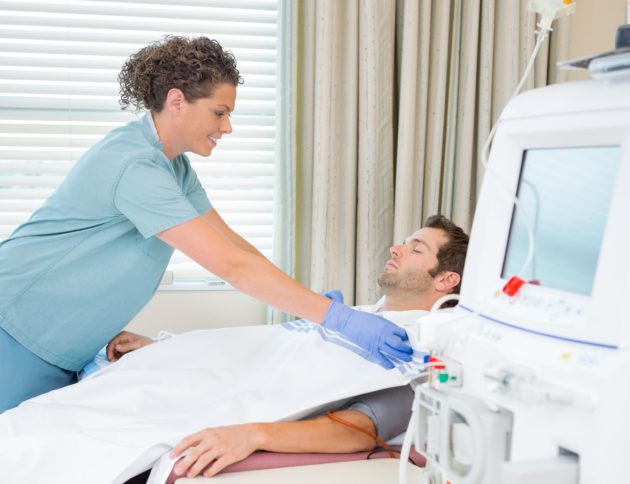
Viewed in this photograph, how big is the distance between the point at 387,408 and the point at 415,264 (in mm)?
544

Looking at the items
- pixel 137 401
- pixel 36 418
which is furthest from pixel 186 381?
pixel 36 418

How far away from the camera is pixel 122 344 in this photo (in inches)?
75.2

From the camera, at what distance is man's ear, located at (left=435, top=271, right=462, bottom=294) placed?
185 cm

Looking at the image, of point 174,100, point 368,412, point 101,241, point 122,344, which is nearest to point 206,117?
point 174,100

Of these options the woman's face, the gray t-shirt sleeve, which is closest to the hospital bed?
the gray t-shirt sleeve

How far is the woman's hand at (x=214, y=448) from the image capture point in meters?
1.21

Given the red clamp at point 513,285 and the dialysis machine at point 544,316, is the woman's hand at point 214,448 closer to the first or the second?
the dialysis machine at point 544,316

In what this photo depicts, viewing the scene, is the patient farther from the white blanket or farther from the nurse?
the nurse

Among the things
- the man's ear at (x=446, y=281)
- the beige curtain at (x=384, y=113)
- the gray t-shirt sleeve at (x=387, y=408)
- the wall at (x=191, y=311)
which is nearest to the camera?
the gray t-shirt sleeve at (x=387, y=408)

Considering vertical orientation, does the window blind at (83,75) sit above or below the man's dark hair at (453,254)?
above

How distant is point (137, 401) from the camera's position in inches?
59.4

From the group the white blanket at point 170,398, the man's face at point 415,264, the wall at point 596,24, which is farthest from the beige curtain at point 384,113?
the white blanket at point 170,398

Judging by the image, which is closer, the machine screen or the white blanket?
the machine screen

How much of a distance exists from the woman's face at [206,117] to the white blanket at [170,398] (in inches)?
20.1
